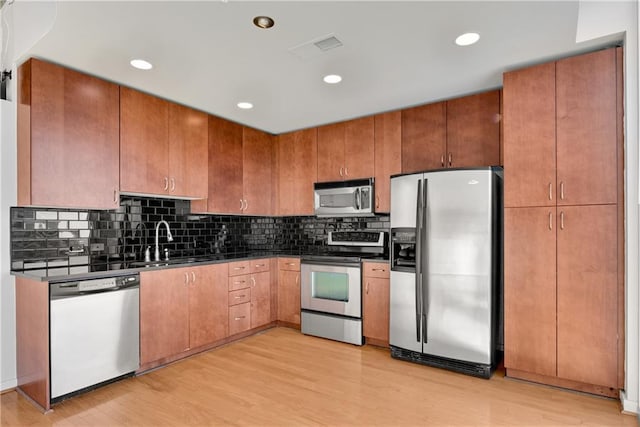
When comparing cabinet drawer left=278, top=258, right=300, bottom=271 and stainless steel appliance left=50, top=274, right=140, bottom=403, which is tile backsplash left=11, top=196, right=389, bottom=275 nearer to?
stainless steel appliance left=50, top=274, right=140, bottom=403

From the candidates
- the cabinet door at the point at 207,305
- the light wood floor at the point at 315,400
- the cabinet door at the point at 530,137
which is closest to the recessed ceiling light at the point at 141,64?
the cabinet door at the point at 207,305

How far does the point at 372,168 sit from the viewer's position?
161 inches

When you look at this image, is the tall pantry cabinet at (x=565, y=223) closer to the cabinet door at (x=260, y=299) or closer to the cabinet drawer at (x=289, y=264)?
the cabinet drawer at (x=289, y=264)

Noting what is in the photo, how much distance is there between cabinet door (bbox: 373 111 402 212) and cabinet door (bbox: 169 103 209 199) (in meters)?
1.89

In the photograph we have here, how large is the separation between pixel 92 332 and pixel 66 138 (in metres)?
1.49

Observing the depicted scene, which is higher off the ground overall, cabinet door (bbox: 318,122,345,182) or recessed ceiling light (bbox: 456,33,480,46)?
recessed ceiling light (bbox: 456,33,480,46)

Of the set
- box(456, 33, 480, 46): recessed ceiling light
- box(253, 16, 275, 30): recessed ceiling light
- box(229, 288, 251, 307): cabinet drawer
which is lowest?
box(229, 288, 251, 307): cabinet drawer

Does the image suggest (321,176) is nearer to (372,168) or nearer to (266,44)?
(372,168)

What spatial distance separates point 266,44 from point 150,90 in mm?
1430

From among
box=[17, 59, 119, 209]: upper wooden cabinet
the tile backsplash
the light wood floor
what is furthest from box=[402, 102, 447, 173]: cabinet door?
box=[17, 59, 119, 209]: upper wooden cabinet

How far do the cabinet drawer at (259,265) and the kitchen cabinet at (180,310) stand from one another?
436 millimetres

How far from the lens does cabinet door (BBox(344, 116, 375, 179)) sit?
13.4 ft

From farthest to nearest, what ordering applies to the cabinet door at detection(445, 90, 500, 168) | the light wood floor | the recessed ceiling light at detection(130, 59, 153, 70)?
Answer: 1. the cabinet door at detection(445, 90, 500, 168)
2. the recessed ceiling light at detection(130, 59, 153, 70)
3. the light wood floor

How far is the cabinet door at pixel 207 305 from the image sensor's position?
135 inches
